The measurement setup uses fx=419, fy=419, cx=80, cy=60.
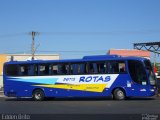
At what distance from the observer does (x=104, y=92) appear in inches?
1119

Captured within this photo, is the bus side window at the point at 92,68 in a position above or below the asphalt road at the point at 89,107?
above

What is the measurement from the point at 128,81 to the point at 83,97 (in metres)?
4.29

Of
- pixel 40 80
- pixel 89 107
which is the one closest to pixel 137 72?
pixel 40 80

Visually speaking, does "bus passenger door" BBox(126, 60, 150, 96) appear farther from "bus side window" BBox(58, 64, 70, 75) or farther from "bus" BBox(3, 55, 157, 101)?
"bus side window" BBox(58, 64, 70, 75)

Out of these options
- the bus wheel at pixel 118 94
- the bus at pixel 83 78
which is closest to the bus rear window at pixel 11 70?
the bus at pixel 83 78

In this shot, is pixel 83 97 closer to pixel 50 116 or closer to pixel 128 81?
pixel 128 81

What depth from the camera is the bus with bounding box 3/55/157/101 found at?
2747 cm

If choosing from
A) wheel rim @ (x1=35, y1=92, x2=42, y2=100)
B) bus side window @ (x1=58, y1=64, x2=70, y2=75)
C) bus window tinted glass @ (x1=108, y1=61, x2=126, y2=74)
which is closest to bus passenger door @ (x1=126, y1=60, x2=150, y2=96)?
bus window tinted glass @ (x1=108, y1=61, x2=126, y2=74)

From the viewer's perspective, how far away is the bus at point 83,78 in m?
27.5

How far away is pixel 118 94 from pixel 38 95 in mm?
6157

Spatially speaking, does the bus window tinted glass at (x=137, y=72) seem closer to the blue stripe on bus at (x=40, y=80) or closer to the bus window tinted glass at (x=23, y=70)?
the blue stripe on bus at (x=40, y=80)

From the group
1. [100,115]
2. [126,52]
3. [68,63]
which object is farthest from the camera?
[126,52]

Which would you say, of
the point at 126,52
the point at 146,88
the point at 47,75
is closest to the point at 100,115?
the point at 146,88

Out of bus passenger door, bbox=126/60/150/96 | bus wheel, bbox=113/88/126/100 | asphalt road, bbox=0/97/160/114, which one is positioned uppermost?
bus passenger door, bbox=126/60/150/96
